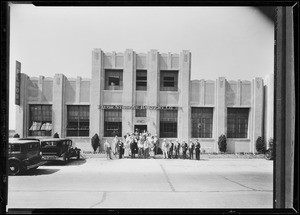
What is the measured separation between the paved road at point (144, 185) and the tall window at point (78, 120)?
80cm

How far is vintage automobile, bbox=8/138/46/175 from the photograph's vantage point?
17.6 feet

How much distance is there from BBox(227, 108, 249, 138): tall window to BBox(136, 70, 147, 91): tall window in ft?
9.02

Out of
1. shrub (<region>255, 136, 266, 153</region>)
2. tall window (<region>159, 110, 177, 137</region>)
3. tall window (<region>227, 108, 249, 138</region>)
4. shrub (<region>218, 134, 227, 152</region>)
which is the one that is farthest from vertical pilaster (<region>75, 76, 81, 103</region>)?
shrub (<region>255, 136, 266, 153</region>)

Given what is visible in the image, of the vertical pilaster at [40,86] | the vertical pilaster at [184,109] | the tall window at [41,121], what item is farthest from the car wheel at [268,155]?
the vertical pilaster at [40,86]

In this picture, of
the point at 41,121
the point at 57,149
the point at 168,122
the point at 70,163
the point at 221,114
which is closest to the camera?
the point at 57,149

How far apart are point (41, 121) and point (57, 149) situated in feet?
3.20

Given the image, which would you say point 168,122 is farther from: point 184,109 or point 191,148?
point 191,148

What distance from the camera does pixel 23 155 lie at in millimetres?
5363

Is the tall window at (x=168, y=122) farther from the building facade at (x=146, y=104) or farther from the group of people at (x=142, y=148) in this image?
the group of people at (x=142, y=148)

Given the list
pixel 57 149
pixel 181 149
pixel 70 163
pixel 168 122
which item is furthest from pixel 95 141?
pixel 181 149

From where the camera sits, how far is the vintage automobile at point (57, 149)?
5508 mm

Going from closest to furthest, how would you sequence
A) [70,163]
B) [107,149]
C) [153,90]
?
[70,163], [107,149], [153,90]
